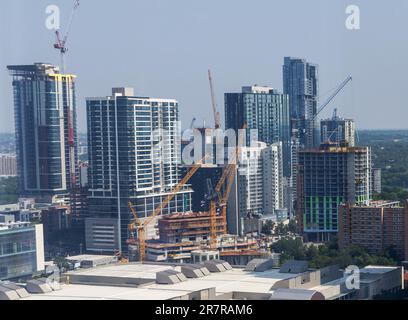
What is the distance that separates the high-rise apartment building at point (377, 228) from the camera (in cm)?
752

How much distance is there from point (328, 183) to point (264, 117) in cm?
204

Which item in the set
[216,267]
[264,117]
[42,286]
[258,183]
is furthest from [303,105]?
[42,286]

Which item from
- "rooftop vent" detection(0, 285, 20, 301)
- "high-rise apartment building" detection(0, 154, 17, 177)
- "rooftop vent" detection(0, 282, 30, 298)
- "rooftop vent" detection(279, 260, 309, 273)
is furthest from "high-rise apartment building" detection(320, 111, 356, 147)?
"rooftop vent" detection(0, 285, 20, 301)

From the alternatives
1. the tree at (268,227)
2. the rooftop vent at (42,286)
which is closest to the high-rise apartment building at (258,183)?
the tree at (268,227)

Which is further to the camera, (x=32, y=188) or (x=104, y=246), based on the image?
(x=32, y=188)

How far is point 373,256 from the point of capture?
709 centimetres

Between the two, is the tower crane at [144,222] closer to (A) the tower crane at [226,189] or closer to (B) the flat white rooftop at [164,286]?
(A) the tower crane at [226,189]

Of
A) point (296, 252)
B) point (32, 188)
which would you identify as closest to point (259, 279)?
point (296, 252)

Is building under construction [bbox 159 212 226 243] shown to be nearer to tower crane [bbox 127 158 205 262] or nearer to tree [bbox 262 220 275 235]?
tower crane [bbox 127 158 205 262]

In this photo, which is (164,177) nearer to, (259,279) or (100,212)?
(100,212)

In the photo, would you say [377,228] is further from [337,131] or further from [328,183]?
[337,131]

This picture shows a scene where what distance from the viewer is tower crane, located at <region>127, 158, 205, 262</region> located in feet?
30.1

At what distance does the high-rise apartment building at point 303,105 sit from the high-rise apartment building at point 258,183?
0.38 meters
